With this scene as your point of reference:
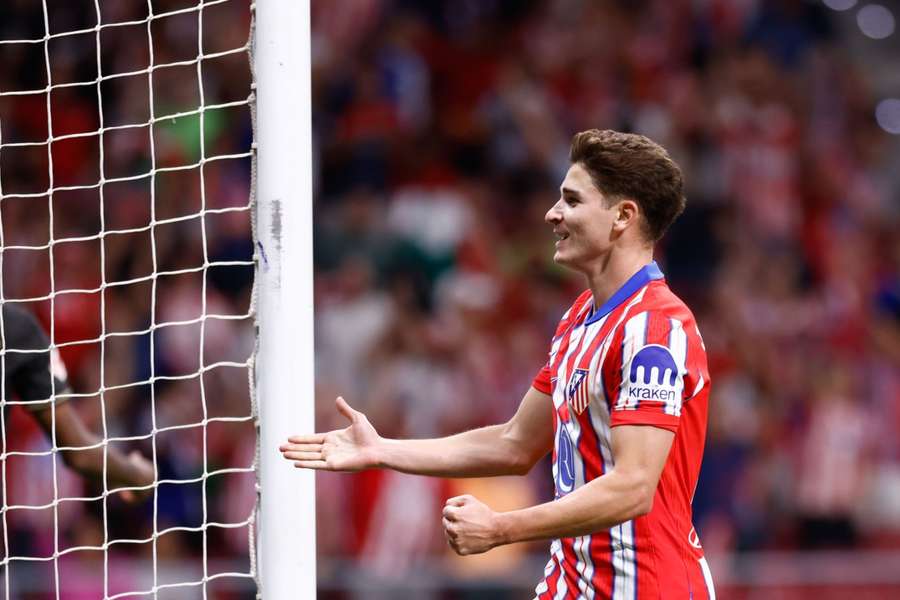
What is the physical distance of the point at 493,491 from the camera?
8250mm

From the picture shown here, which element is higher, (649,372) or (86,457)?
(649,372)

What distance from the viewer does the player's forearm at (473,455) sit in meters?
3.85

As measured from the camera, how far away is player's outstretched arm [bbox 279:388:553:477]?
3650 millimetres

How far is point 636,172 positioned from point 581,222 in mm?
188

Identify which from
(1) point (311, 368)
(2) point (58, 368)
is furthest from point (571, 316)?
(2) point (58, 368)

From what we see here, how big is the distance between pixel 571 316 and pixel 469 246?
5.97 m

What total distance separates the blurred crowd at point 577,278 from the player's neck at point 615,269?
15.5ft

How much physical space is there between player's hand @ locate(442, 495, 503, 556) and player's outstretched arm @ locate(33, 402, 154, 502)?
1.86 meters

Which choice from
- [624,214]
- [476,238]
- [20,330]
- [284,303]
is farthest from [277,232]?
[476,238]

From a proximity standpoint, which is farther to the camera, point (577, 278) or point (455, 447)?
point (577, 278)

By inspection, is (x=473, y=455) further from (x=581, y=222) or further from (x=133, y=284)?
(x=133, y=284)

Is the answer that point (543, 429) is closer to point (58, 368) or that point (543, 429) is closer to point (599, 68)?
point (58, 368)

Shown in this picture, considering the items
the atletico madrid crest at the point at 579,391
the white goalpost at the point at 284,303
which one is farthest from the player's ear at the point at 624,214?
the white goalpost at the point at 284,303

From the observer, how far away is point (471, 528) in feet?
10.4
